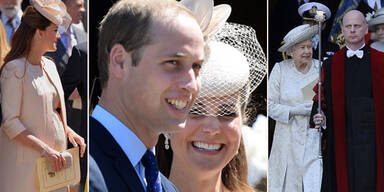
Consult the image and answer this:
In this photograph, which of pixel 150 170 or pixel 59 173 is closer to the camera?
pixel 150 170

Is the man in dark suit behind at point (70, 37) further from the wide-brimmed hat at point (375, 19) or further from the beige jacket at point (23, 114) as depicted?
the wide-brimmed hat at point (375, 19)

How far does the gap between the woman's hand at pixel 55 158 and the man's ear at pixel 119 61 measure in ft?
7.51

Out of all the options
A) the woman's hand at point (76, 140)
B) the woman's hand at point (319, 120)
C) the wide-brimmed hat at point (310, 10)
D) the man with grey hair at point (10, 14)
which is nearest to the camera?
the man with grey hair at point (10, 14)

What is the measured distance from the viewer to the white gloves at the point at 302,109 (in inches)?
242

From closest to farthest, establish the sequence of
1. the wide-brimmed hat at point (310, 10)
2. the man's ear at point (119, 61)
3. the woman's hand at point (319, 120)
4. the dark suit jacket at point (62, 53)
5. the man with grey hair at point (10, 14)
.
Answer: the man's ear at point (119, 61) → the man with grey hair at point (10, 14) → the dark suit jacket at point (62, 53) → the woman's hand at point (319, 120) → the wide-brimmed hat at point (310, 10)

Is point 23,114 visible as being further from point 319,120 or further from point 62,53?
point 319,120

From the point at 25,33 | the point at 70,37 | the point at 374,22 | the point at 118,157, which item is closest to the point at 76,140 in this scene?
the point at 70,37

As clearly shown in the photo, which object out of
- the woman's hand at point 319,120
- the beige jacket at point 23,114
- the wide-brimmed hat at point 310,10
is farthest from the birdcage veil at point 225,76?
the wide-brimmed hat at point 310,10

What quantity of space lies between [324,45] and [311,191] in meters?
1.27

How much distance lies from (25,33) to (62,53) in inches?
12.9

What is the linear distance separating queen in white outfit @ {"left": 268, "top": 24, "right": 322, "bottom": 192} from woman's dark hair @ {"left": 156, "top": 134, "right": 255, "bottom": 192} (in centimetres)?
257

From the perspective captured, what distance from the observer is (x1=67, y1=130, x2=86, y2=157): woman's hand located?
4.27m

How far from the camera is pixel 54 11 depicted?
13.6ft

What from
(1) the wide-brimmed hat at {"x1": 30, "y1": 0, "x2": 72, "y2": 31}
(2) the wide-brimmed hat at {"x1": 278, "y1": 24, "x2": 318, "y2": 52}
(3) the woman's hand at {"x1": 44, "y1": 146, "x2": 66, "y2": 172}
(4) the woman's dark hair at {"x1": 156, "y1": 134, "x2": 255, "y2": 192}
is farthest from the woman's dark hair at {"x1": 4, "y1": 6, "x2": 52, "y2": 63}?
(2) the wide-brimmed hat at {"x1": 278, "y1": 24, "x2": 318, "y2": 52}
